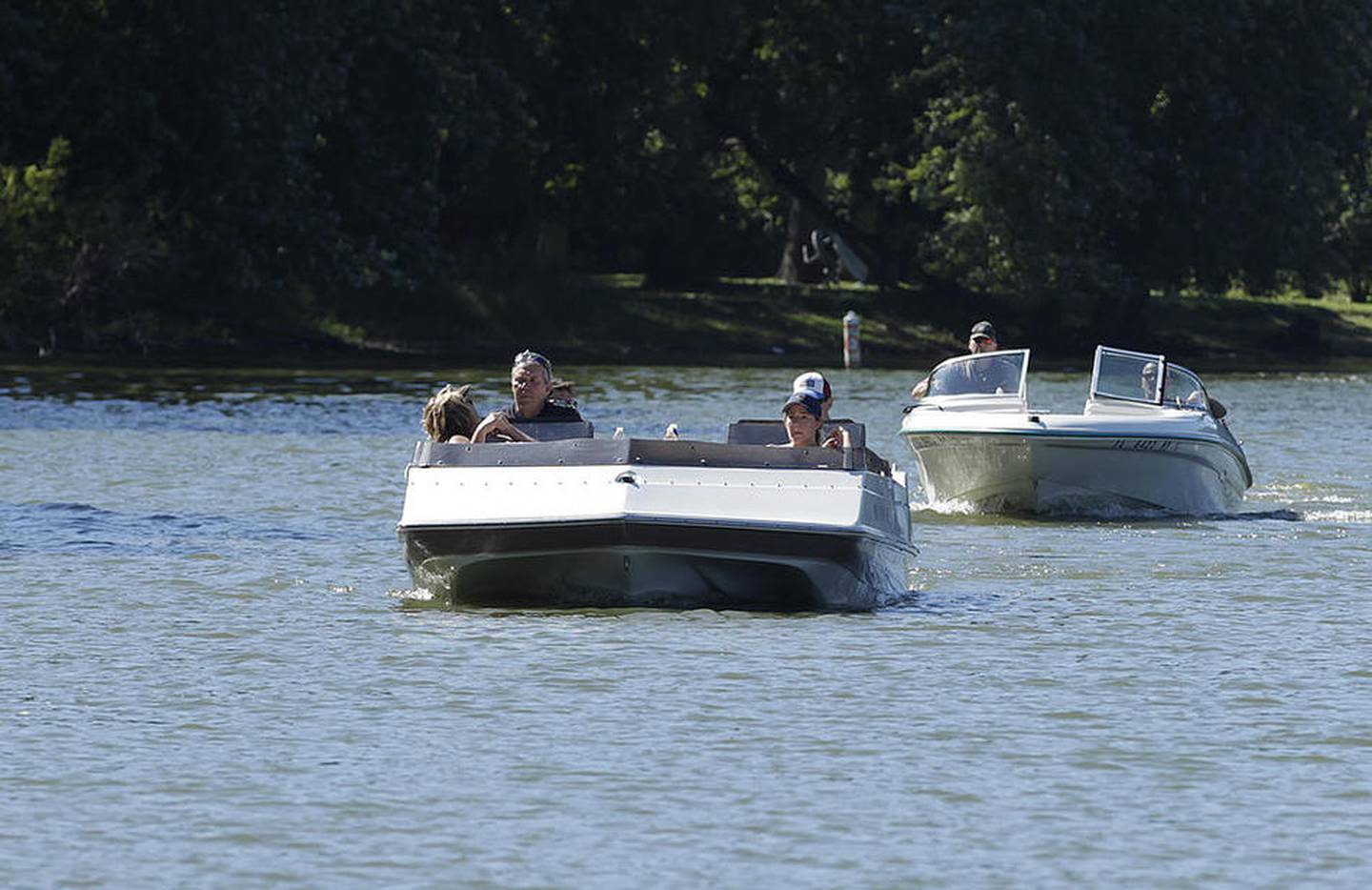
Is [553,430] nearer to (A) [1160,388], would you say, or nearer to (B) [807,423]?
(B) [807,423]

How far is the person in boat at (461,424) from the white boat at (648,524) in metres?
0.37

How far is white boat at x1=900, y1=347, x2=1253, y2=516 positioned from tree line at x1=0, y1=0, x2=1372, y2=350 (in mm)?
32529

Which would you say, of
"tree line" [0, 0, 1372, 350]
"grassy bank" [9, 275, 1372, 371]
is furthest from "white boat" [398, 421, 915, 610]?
"grassy bank" [9, 275, 1372, 371]

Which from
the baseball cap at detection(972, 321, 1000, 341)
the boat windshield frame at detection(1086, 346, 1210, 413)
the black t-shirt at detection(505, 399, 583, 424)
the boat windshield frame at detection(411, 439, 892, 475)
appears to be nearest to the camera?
the boat windshield frame at detection(411, 439, 892, 475)

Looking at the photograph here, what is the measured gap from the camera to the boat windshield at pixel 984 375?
2559cm

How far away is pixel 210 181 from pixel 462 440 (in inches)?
1630

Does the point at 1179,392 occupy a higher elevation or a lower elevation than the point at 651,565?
higher

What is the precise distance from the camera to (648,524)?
16.6 metres

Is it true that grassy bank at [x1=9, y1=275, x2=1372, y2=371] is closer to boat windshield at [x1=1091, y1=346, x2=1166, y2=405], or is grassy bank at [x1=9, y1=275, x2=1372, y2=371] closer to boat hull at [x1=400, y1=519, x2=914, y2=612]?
boat windshield at [x1=1091, y1=346, x2=1166, y2=405]

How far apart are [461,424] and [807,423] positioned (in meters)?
2.24

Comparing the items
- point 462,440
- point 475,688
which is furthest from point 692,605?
point 475,688

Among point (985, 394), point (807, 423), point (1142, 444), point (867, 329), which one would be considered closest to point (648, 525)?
point (807, 423)

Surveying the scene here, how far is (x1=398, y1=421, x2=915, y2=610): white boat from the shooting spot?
54.9ft

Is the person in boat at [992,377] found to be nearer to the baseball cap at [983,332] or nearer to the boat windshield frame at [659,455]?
the baseball cap at [983,332]
